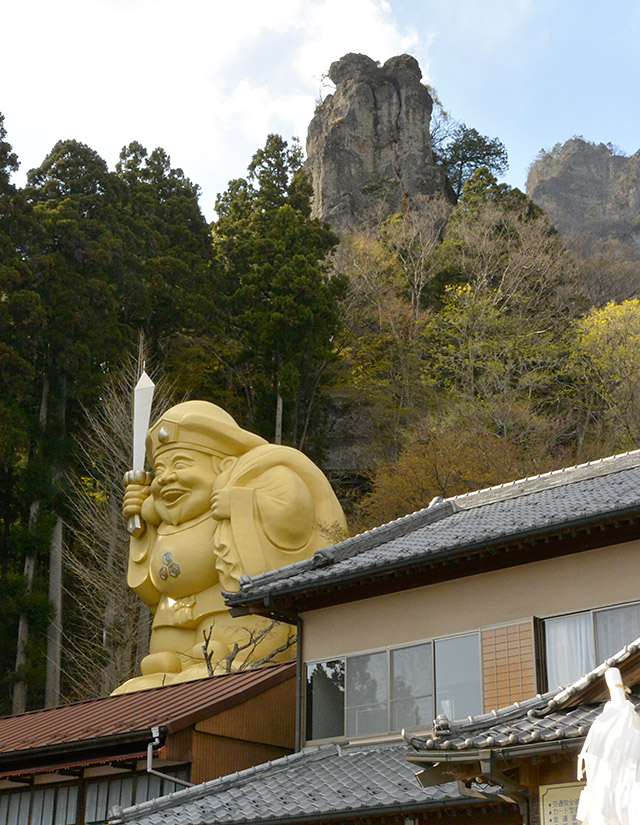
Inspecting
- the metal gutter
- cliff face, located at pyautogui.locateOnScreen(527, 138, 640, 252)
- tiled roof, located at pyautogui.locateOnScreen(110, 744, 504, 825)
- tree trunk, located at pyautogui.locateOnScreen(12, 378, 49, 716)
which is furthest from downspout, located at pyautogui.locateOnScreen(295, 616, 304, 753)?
cliff face, located at pyautogui.locateOnScreen(527, 138, 640, 252)

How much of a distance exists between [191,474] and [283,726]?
6.57 m

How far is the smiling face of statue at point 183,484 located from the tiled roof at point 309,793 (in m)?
7.85

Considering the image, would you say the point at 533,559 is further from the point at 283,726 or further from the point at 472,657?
the point at 283,726

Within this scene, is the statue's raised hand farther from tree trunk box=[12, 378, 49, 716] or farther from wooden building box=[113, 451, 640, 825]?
wooden building box=[113, 451, 640, 825]

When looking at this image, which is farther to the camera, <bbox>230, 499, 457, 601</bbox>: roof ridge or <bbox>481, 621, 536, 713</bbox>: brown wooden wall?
<bbox>230, 499, 457, 601</bbox>: roof ridge

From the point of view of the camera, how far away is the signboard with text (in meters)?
7.40

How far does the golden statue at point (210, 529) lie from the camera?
60.0ft

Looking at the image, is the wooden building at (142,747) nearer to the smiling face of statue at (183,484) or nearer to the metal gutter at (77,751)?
the metal gutter at (77,751)

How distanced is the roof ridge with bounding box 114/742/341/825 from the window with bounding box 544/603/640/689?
2.86 meters

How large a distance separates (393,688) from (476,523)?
7.48ft

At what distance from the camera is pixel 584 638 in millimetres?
10570

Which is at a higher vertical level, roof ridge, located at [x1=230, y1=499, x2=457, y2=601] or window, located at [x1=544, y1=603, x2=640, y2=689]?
roof ridge, located at [x1=230, y1=499, x2=457, y2=601]

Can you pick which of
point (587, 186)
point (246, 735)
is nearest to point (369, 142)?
point (587, 186)

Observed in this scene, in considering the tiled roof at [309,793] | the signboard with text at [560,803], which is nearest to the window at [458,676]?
the tiled roof at [309,793]
